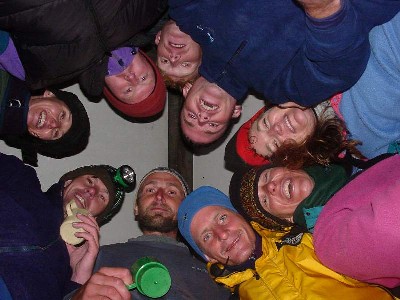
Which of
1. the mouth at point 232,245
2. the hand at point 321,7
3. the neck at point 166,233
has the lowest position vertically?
the neck at point 166,233

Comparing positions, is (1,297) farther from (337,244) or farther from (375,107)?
(375,107)

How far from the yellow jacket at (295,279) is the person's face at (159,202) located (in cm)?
69

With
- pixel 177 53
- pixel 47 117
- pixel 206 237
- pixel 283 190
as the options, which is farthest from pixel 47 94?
pixel 283 190

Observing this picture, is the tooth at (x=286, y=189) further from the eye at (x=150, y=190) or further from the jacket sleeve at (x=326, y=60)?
the eye at (x=150, y=190)

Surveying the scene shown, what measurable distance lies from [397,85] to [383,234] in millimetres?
700

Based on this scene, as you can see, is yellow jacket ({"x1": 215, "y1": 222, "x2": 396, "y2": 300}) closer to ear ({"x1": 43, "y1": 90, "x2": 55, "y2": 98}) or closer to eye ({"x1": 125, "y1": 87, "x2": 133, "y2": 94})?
eye ({"x1": 125, "y1": 87, "x2": 133, "y2": 94})

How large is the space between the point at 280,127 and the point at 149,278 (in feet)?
3.00

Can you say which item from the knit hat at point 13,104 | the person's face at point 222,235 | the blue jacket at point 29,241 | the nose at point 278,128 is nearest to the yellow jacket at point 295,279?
the person's face at point 222,235

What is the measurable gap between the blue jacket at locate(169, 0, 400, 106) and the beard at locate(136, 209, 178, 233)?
878mm

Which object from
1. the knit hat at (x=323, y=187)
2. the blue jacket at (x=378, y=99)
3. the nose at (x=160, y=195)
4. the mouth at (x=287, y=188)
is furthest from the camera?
the nose at (x=160, y=195)

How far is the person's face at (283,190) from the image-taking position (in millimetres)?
2291

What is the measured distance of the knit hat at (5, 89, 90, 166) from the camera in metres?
2.78

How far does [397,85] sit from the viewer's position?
1948mm

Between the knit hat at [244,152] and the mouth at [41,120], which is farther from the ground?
the mouth at [41,120]
